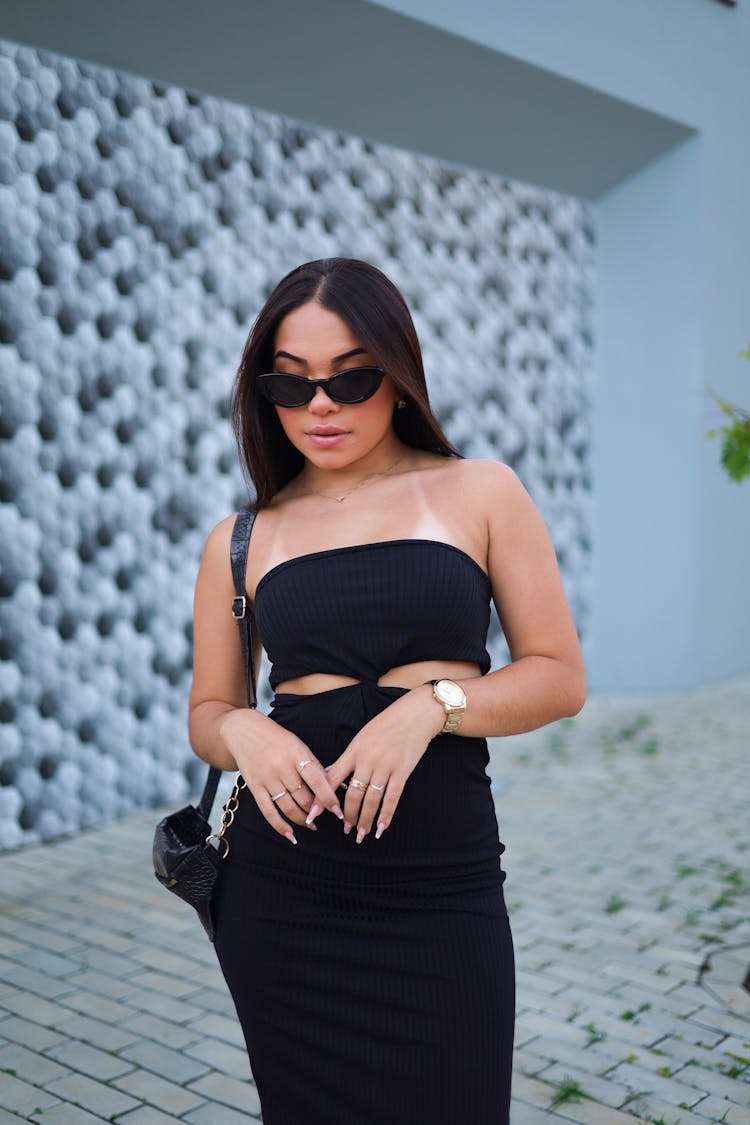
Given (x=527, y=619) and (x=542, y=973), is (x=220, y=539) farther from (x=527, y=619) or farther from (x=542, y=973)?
(x=542, y=973)

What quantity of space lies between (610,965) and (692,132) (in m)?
5.62

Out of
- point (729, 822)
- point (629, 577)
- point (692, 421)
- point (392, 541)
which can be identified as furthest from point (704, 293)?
point (392, 541)

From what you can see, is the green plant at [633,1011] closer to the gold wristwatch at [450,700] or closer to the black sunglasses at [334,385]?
the gold wristwatch at [450,700]

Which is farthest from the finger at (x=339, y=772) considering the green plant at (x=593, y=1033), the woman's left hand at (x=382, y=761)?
the green plant at (x=593, y=1033)

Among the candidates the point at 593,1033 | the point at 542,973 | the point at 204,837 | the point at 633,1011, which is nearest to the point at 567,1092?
the point at 593,1033

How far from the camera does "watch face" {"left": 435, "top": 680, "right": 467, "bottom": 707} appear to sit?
1608 millimetres

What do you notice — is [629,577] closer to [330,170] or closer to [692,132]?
[692,132]

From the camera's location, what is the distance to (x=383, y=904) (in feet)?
5.43

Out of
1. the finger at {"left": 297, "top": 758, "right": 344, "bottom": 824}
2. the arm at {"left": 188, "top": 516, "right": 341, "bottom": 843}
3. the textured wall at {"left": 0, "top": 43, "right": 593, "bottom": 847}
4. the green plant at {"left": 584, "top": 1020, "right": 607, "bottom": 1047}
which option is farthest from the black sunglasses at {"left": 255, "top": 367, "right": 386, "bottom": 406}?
the textured wall at {"left": 0, "top": 43, "right": 593, "bottom": 847}

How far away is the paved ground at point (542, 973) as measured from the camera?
2945 mm

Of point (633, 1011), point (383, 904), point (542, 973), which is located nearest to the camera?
point (383, 904)

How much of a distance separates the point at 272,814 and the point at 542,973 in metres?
2.44

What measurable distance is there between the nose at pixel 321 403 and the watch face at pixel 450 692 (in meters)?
0.44

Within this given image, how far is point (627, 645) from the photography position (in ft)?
26.3
